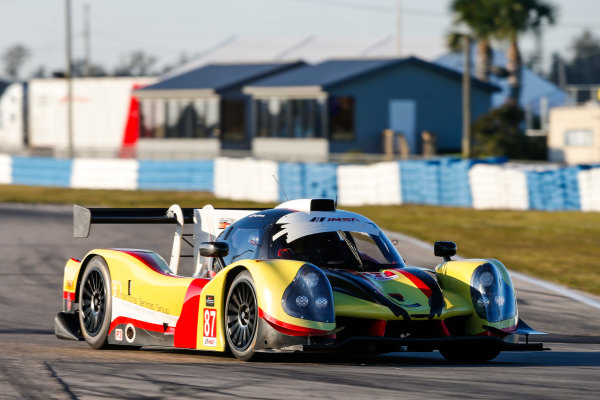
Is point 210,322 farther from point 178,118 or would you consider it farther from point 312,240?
point 178,118

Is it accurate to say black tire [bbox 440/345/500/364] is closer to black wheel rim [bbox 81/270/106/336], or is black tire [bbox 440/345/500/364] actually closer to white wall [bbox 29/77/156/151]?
black wheel rim [bbox 81/270/106/336]

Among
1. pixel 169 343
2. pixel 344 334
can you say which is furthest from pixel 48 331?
pixel 344 334

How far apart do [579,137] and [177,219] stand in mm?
50623

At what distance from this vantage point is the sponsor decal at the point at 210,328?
8.47 metres

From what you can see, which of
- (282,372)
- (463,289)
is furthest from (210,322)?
(463,289)

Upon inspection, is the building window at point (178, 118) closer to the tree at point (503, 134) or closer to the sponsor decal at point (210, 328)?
the tree at point (503, 134)

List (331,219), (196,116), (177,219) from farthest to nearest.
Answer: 1. (196,116)
2. (177,219)
3. (331,219)

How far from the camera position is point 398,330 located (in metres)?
8.12

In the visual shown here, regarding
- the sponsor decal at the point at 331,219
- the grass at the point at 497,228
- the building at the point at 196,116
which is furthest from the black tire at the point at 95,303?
the building at the point at 196,116

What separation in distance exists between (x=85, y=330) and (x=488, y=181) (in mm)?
22855

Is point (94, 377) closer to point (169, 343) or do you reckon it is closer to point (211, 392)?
point (211, 392)

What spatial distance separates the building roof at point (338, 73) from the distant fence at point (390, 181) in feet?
48.1

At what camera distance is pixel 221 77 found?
59844mm

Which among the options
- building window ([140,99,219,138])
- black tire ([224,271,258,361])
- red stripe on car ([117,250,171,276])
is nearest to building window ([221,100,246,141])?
building window ([140,99,219,138])
